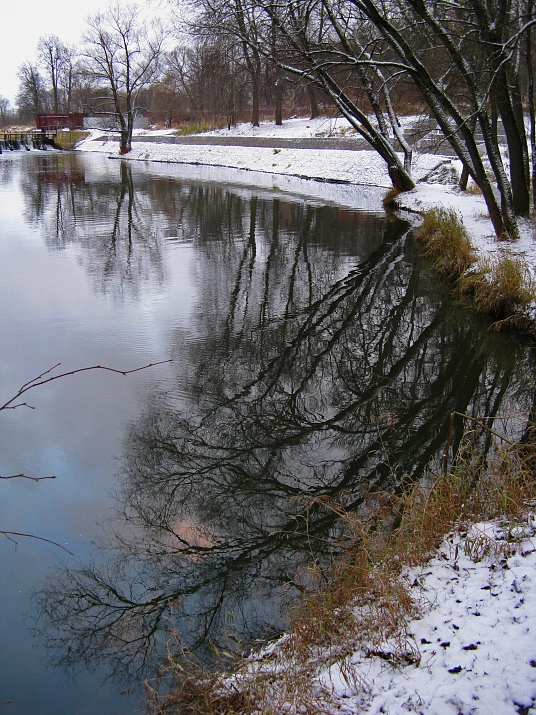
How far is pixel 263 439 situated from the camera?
5859 millimetres

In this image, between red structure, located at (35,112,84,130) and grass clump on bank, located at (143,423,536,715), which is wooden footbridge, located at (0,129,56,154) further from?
grass clump on bank, located at (143,423,536,715)

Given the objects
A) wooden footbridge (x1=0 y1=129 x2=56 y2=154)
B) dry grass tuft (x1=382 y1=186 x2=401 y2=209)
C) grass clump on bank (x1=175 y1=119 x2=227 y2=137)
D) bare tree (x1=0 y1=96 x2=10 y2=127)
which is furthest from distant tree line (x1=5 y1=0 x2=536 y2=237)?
bare tree (x1=0 y1=96 x2=10 y2=127)

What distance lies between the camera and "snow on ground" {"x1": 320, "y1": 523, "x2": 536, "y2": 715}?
2.57m

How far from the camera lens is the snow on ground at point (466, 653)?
101 inches

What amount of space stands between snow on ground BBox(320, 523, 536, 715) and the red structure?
68848 millimetres

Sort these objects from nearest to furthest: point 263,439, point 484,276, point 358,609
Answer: point 358,609, point 263,439, point 484,276

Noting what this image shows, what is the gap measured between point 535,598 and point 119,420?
417 centimetres

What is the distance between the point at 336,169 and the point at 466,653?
2934cm

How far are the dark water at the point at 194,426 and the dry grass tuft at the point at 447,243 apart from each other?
1.68 feet

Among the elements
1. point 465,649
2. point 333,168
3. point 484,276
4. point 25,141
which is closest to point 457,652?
point 465,649

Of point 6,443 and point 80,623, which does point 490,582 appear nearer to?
point 80,623

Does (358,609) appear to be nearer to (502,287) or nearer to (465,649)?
(465,649)

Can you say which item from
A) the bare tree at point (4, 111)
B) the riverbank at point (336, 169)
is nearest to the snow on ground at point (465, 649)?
the riverbank at point (336, 169)

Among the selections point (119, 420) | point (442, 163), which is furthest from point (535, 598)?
point (442, 163)
